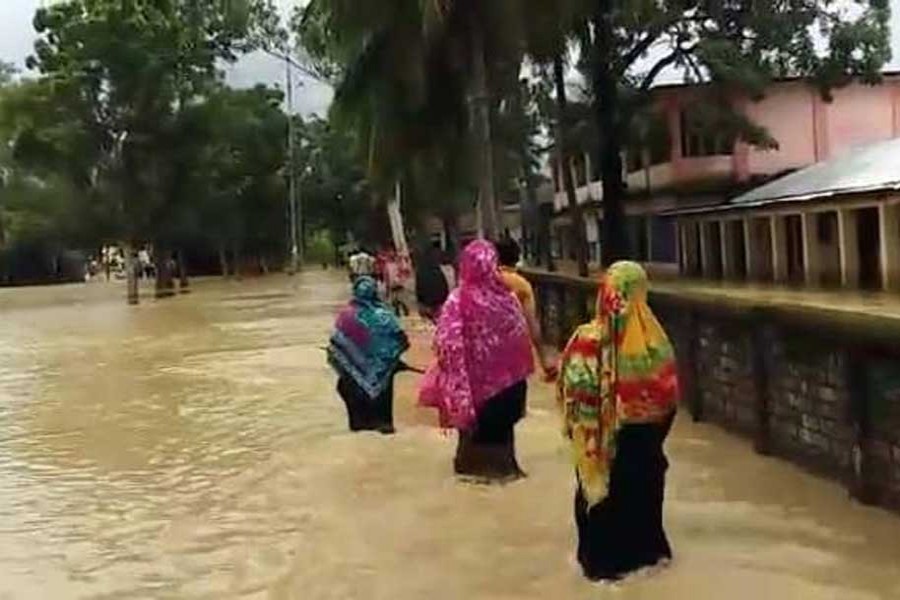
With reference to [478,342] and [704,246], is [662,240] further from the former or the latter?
[478,342]

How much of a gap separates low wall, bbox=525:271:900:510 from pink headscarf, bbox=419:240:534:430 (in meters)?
1.85

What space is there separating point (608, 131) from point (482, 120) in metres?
6.74

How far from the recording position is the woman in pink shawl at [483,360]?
9.14 metres

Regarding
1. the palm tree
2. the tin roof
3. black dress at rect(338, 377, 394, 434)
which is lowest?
black dress at rect(338, 377, 394, 434)

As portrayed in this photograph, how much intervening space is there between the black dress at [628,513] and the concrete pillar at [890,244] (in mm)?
19445

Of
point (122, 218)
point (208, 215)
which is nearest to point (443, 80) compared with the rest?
point (122, 218)

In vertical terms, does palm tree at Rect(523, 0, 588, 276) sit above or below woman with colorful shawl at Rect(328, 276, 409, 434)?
above

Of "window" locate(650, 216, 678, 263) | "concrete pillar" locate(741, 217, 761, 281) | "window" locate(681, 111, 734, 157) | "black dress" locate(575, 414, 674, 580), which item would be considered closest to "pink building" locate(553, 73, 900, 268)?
"window" locate(681, 111, 734, 157)

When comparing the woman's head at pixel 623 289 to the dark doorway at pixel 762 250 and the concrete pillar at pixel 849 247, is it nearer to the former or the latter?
the concrete pillar at pixel 849 247

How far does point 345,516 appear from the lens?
8.75 m

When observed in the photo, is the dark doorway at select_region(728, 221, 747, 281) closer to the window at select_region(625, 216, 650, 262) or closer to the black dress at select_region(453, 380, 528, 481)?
the window at select_region(625, 216, 650, 262)

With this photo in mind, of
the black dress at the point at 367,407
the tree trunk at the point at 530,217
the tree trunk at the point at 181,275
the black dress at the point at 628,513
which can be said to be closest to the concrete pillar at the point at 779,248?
the tree trunk at the point at 530,217

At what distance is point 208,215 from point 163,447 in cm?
4948

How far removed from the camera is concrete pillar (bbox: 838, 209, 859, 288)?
27875 millimetres
